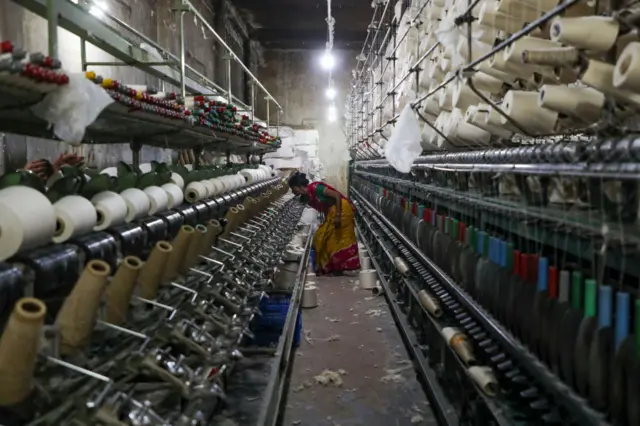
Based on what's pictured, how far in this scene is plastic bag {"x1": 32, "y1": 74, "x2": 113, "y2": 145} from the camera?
1656 mm

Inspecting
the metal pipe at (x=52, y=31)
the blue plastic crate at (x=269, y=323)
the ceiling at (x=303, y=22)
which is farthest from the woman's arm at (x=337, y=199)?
the metal pipe at (x=52, y=31)

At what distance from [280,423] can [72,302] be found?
7.57 feet

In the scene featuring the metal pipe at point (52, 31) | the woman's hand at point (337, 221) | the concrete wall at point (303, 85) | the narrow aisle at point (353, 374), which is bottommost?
the narrow aisle at point (353, 374)

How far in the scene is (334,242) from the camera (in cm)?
801

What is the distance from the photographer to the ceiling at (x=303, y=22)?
12180 mm

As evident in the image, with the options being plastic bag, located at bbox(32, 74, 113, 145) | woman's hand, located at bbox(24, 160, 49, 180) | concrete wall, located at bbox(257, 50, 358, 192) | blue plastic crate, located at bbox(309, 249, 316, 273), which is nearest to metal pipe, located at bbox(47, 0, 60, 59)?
woman's hand, located at bbox(24, 160, 49, 180)

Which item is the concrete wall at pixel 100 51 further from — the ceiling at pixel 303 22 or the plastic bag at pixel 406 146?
the ceiling at pixel 303 22

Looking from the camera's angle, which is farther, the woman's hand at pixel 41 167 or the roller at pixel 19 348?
the woman's hand at pixel 41 167

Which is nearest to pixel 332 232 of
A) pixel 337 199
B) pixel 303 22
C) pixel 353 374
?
pixel 337 199

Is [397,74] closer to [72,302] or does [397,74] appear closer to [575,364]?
[575,364]

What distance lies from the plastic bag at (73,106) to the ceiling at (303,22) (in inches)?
425

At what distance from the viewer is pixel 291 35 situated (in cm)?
1495

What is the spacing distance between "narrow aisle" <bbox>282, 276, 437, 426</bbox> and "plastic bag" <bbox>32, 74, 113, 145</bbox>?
2.53m

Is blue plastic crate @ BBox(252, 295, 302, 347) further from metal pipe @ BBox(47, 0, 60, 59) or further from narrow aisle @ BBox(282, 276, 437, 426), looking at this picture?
metal pipe @ BBox(47, 0, 60, 59)
